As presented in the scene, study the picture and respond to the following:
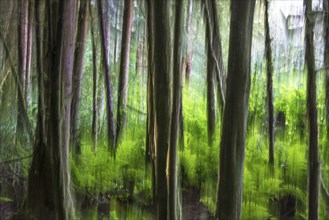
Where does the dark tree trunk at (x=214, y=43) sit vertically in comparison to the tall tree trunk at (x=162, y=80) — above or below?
above

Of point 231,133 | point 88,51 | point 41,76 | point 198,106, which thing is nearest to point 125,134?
point 198,106

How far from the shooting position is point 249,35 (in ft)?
11.7

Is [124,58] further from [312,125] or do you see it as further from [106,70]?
[312,125]

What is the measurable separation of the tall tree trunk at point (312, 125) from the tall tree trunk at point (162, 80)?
5.86 feet

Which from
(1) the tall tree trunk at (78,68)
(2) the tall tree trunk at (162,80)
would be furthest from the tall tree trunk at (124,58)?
(2) the tall tree trunk at (162,80)

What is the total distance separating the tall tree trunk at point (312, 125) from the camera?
15.6 ft

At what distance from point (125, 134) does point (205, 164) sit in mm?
2132

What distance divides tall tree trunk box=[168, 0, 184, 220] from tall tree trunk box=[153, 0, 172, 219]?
68 mm

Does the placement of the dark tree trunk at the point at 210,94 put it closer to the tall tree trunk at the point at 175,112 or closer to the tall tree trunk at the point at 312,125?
the tall tree trunk at the point at 312,125

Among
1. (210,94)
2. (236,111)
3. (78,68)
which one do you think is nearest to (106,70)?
(78,68)

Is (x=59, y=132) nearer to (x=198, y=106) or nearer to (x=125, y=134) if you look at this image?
(x=125, y=134)

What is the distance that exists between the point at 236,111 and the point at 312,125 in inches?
67.6

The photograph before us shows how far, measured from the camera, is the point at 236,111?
3.52 m

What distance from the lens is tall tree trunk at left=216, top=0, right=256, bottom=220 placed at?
11.5 feet
